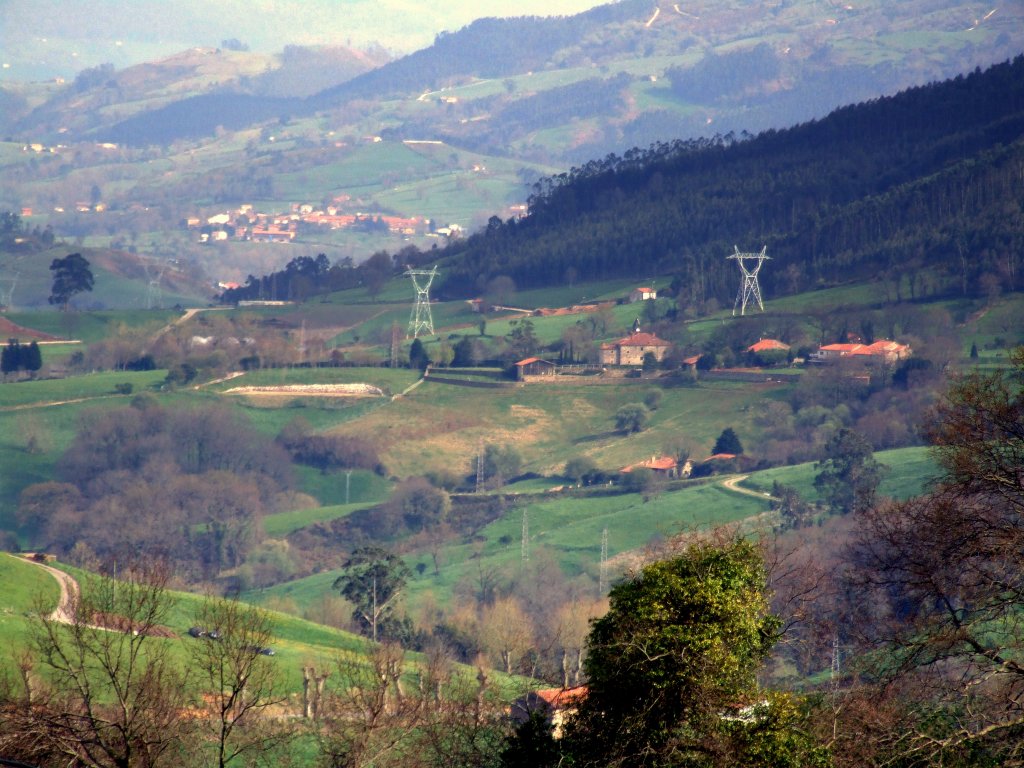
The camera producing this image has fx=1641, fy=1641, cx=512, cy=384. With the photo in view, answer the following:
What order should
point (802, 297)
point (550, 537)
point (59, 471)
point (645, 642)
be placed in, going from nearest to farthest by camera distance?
point (645, 642) < point (550, 537) < point (59, 471) < point (802, 297)

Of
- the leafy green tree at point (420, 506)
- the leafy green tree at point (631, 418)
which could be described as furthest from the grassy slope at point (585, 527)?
the leafy green tree at point (631, 418)

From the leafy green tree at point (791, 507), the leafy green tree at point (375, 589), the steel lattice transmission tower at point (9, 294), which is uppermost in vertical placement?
the steel lattice transmission tower at point (9, 294)

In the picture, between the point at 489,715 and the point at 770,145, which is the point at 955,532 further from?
the point at 770,145

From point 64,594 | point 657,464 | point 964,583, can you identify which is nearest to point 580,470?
point 657,464

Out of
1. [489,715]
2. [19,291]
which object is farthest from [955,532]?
[19,291]

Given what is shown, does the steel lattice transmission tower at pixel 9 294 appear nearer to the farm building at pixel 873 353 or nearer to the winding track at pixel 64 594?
the farm building at pixel 873 353
